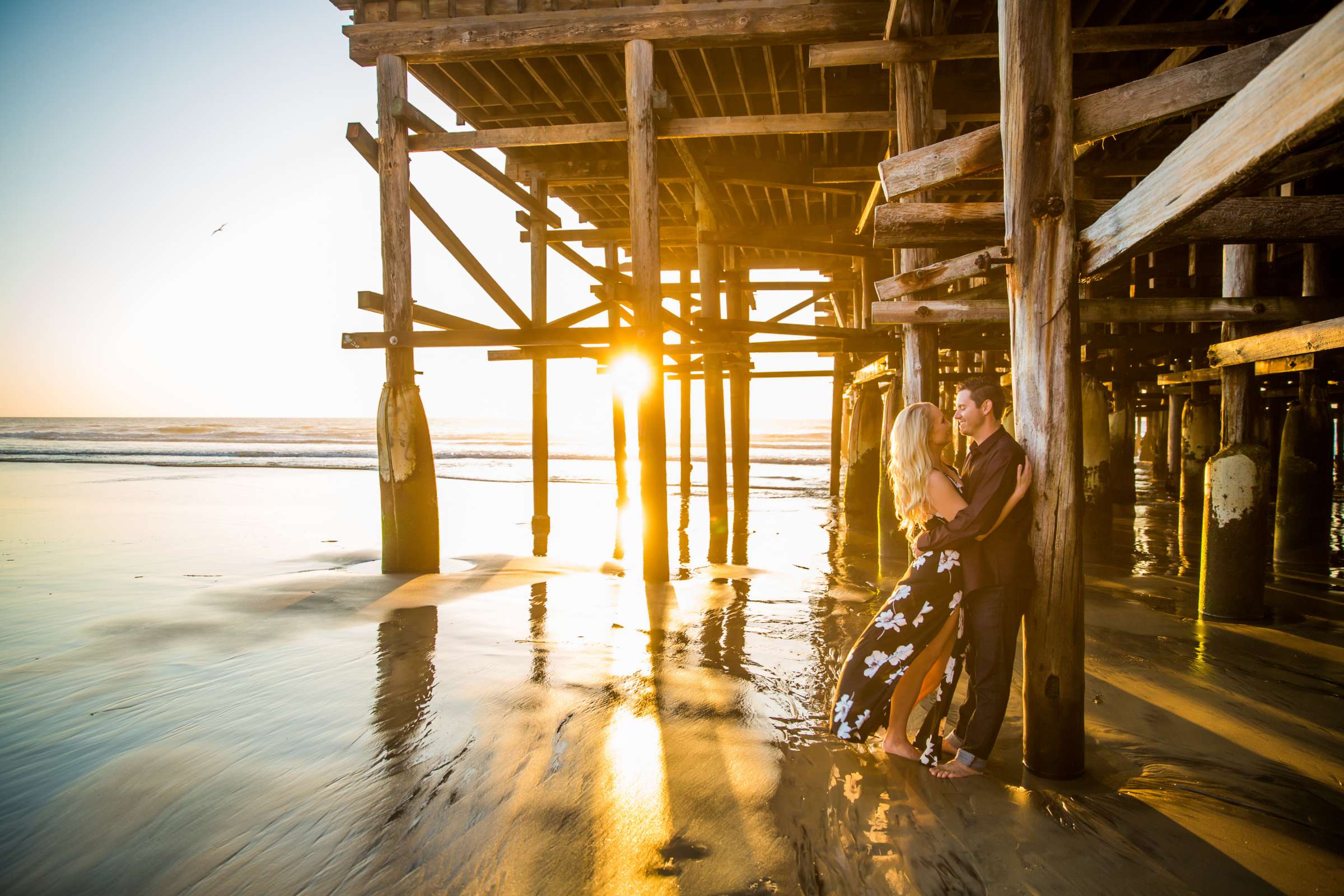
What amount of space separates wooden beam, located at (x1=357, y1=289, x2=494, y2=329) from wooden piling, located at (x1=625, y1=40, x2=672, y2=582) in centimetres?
164

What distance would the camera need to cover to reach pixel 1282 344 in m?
4.67

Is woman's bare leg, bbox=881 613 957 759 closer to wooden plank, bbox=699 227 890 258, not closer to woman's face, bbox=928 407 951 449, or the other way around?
woman's face, bbox=928 407 951 449

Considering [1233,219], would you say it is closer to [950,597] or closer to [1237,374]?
[950,597]

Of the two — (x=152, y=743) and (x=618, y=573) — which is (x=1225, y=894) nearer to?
(x=152, y=743)

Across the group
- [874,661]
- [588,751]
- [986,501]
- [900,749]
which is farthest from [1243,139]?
[588,751]

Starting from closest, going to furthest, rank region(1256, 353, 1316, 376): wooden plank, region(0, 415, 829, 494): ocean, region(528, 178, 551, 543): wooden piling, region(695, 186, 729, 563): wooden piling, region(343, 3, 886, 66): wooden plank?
region(1256, 353, 1316, 376): wooden plank
region(343, 3, 886, 66): wooden plank
region(528, 178, 551, 543): wooden piling
region(695, 186, 729, 563): wooden piling
region(0, 415, 829, 494): ocean

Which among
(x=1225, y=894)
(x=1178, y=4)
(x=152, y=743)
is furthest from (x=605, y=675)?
(x=1178, y=4)

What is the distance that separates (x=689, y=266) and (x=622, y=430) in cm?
365

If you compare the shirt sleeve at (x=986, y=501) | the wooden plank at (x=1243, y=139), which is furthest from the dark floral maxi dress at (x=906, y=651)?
the wooden plank at (x=1243, y=139)

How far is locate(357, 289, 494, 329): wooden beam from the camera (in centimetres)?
631

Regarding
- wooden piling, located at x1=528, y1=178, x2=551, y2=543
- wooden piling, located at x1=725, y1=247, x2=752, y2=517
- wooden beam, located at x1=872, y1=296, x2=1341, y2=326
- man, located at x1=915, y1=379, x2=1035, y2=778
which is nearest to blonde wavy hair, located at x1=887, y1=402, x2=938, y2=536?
man, located at x1=915, y1=379, x2=1035, y2=778

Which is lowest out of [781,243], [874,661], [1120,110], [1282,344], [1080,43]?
[874,661]

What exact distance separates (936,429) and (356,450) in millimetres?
35722

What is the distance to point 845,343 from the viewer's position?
827 centimetres
